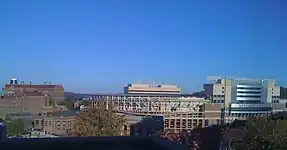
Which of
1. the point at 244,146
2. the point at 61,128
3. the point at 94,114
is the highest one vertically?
the point at 94,114

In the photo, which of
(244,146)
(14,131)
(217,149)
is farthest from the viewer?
(14,131)

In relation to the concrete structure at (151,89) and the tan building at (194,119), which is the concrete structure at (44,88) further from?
the tan building at (194,119)

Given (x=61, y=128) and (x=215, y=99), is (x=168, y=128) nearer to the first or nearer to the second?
(x=61, y=128)

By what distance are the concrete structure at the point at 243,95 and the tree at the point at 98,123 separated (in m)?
38.3

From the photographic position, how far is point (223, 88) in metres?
51.5

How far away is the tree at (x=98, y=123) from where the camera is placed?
29.1ft

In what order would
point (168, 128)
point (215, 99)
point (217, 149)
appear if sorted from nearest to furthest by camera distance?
point (217, 149) → point (168, 128) → point (215, 99)

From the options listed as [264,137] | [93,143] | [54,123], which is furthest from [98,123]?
[54,123]

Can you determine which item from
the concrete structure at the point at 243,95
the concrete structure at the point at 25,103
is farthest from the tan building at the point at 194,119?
the concrete structure at the point at 25,103

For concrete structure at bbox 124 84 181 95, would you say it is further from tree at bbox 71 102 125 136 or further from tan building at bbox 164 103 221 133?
tree at bbox 71 102 125 136

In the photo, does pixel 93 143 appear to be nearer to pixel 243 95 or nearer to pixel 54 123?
pixel 54 123

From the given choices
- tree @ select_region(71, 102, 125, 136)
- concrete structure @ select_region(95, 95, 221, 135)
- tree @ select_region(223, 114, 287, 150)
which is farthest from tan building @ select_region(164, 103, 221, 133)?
tree @ select_region(71, 102, 125, 136)

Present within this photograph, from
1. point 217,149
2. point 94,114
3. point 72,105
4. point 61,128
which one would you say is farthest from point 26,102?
point 94,114

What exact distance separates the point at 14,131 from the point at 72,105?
33.7m
